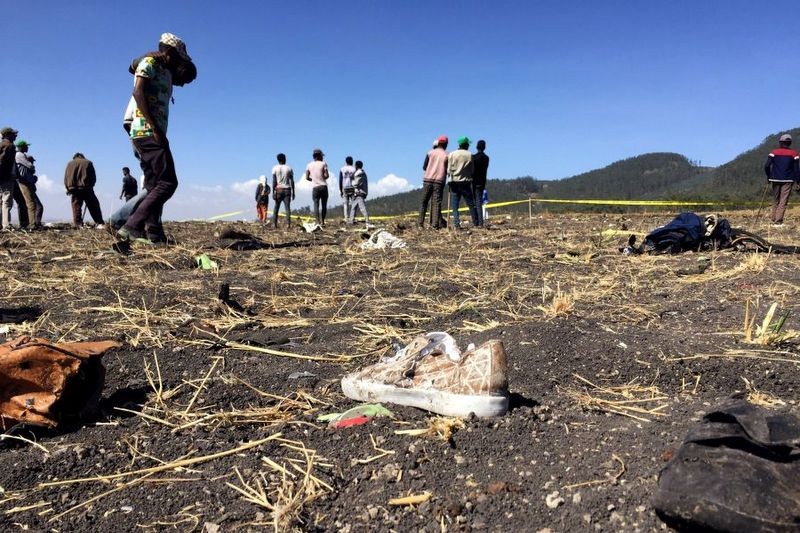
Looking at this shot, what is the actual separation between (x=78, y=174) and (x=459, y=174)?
7528 millimetres

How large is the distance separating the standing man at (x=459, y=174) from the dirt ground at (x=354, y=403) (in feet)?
18.5

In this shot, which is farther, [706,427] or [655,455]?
[655,455]

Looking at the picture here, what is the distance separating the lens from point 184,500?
156 centimetres

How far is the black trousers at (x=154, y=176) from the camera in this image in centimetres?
558

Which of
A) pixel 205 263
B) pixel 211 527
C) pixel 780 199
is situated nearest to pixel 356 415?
pixel 211 527

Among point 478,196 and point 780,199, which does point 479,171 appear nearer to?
point 478,196

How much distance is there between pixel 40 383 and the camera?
6.39ft

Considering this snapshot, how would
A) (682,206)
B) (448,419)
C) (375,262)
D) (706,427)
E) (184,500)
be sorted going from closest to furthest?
(706,427), (184,500), (448,419), (375,262), (682,206)

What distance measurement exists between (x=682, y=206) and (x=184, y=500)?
23613 millimetres

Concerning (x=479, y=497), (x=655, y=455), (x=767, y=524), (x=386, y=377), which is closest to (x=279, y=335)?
(x=386, y=377)

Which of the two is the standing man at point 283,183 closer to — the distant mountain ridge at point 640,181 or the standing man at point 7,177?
the standing man at point 7,177

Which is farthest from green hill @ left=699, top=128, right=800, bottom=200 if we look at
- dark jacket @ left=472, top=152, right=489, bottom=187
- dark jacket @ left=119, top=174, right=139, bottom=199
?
dark jacket @ left=119, top=174, right=139, bottom=199

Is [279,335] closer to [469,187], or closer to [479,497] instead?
[479,497]

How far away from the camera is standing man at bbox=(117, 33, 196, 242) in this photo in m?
5.32
